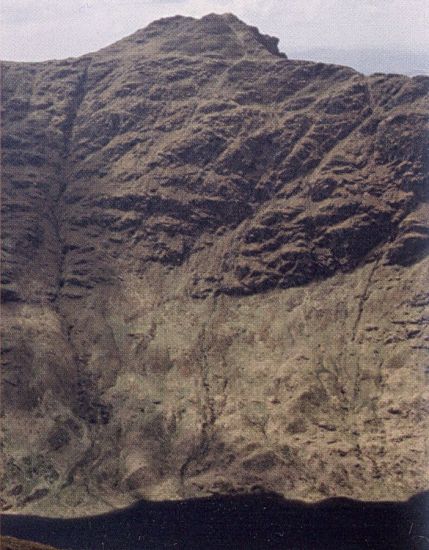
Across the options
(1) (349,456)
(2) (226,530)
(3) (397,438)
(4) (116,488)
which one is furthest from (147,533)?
(3) (397,438)

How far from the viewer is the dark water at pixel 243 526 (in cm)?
14800

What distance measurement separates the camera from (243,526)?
15638 centimetres

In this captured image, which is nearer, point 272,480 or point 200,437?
point 272,480

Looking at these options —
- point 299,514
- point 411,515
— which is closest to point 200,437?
point 299,514

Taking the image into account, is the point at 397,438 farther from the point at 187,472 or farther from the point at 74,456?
the point at 74,456

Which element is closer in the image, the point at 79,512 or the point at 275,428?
the point at 79,512

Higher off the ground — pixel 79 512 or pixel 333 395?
pixel 333 395

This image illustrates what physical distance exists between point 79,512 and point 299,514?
4509 cm

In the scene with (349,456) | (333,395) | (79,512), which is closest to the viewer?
(79,512)

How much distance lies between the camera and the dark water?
5827 inches

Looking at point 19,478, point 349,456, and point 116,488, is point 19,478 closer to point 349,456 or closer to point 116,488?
point 116,488

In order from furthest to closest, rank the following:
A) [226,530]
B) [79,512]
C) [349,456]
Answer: [349,456] → [79,512] → [226,530]

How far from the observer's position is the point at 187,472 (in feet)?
600

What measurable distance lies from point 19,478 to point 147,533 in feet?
126
